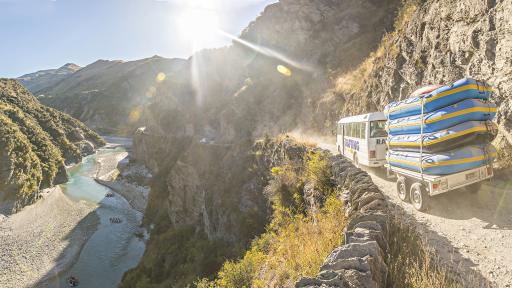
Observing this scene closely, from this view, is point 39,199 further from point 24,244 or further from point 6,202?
point 24,244

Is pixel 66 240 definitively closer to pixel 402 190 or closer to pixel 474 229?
pixel 402 190

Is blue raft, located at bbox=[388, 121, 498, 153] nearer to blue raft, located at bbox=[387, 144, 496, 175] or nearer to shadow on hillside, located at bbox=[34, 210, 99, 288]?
blue raft, located at bbox=[387, 144, 496, 175]

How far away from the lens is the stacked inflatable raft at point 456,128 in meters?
8.86

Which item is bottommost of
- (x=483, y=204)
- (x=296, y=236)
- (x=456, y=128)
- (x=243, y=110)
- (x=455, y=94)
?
(x=296, y=236)

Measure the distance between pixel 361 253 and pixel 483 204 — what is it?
7.10 m

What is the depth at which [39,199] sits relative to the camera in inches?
2657

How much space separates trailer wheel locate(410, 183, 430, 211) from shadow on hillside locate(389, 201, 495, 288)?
1366 millimetres

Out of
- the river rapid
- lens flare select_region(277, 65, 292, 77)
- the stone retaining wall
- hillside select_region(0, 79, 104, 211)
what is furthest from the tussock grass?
hillside select_region(0, 79, 104, 211)

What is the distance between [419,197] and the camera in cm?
1008

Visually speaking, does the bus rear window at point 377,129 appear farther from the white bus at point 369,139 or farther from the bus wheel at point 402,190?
the bus wheel at point 402,190

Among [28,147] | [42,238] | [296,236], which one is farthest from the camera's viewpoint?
[28,147]

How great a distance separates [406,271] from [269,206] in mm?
19849

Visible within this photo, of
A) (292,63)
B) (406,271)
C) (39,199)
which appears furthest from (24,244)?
(406,271)

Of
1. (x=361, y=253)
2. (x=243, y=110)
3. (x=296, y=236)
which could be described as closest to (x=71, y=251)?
(x=243, y=110)
